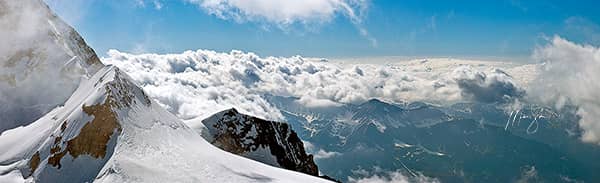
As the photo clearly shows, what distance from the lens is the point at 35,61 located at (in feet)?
426

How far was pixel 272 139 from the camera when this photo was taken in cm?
17138

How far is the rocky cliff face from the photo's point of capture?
158 metres

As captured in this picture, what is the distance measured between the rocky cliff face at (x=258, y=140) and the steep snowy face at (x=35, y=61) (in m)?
44.8

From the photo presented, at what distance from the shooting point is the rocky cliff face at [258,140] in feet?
518

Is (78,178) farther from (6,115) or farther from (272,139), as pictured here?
(272,139)

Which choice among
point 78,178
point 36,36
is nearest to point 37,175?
point 78,178

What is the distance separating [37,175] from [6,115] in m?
51.5

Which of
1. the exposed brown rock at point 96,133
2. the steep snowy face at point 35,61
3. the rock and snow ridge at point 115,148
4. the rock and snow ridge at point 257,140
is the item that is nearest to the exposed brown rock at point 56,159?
the rock and snow ridge at point 115,148

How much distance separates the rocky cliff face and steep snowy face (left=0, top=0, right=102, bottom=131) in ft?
147

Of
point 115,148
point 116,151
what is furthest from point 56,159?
point 116,151

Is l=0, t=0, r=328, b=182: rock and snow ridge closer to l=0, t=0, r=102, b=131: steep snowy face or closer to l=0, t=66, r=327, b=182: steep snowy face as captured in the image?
l=0, t=66, r=327, b=182: steep snowy face

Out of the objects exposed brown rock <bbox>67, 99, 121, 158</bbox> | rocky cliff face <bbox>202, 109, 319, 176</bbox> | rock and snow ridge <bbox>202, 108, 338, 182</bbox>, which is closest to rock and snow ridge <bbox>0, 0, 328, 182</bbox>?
exposed brown rock <bbox>67, 99, 121, 158</bbox>

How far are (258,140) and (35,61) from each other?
7167 centimetres

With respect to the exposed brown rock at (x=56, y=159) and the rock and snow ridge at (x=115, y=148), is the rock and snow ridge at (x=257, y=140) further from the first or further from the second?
the exposed brown rock at (x=56, y=159)
